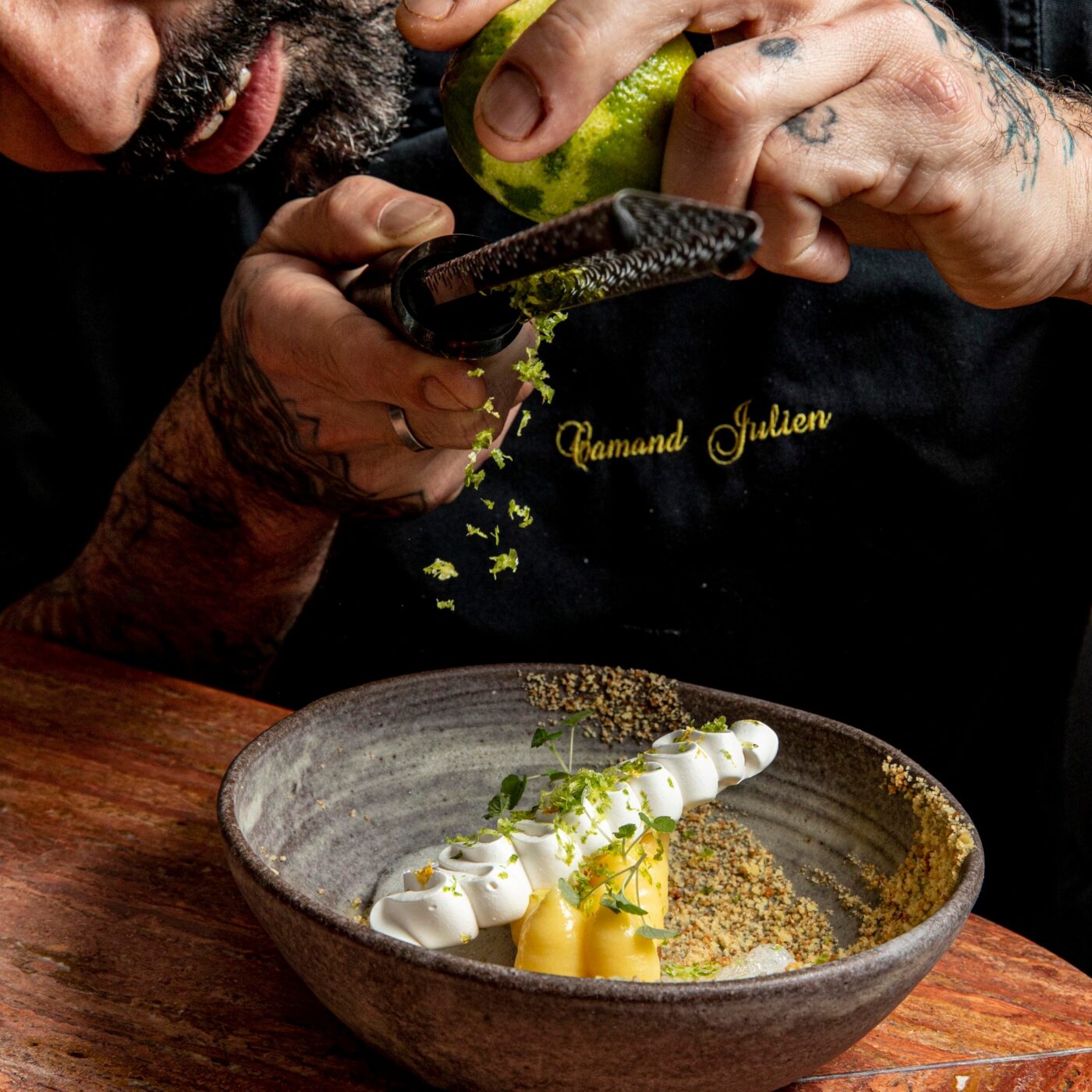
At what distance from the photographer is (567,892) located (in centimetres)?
76

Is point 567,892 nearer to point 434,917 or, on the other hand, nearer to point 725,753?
point 434,917

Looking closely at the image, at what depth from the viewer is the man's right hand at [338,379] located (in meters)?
0.93

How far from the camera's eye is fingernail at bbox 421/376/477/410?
892 mm

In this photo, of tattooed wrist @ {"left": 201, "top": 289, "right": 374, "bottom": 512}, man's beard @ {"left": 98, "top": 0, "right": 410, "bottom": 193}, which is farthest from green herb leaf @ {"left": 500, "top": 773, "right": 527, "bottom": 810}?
man's beard @ {"left": 98, "top": 0, "right": 410, "bottom": 193}

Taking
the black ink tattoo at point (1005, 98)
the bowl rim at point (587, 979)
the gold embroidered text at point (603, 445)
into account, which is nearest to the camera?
the bowl rim at point (587, 979)

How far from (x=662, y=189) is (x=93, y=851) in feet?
2.46

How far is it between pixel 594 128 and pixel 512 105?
85 mm

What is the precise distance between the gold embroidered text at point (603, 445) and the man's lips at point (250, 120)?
0.55 m

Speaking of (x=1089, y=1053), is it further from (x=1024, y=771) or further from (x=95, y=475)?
(x=95, y=475)

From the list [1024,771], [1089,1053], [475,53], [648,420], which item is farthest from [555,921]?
[1024,771]

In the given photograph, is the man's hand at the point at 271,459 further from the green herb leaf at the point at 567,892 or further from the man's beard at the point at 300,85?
the green herb leaf at the point at 567,892

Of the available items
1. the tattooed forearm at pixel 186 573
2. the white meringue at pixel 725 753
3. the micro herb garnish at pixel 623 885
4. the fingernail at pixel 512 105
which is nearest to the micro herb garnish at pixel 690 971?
the micro herb garnish at pixel 623 885

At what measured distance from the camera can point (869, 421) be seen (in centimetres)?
146

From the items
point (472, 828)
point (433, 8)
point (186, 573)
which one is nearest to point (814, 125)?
point (433, 8)
